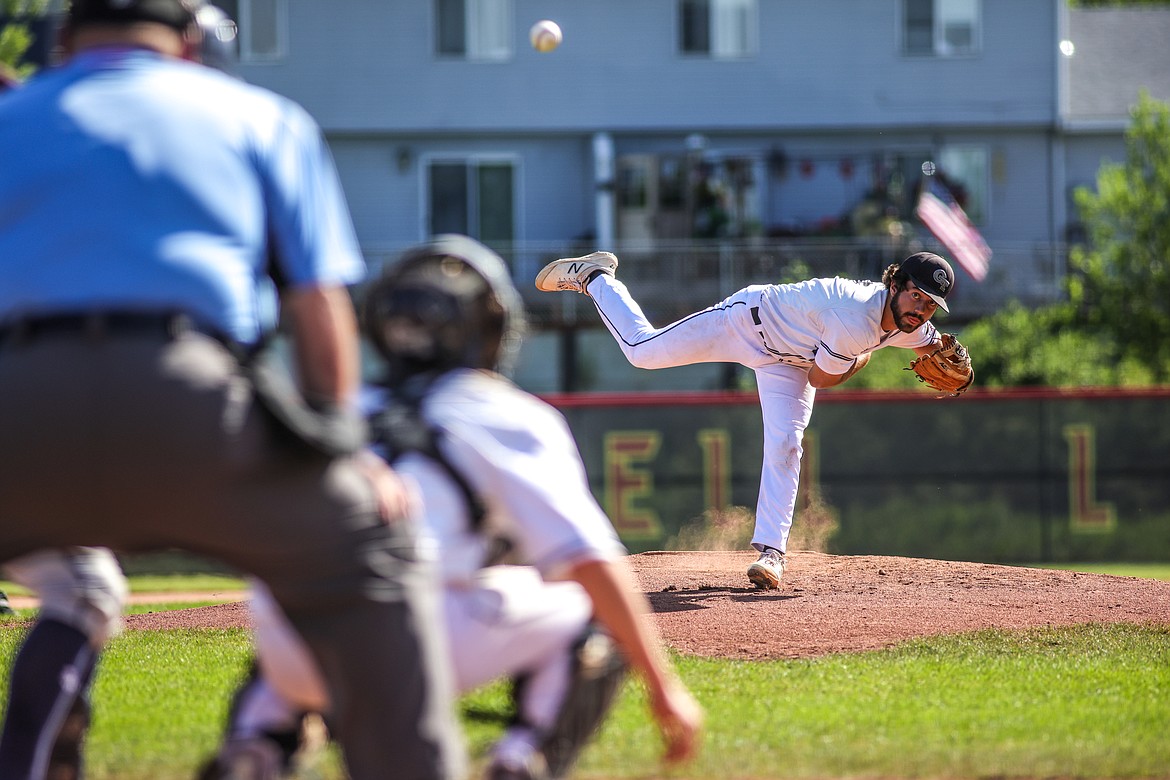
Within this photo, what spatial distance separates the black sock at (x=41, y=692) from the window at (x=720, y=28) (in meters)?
23.9

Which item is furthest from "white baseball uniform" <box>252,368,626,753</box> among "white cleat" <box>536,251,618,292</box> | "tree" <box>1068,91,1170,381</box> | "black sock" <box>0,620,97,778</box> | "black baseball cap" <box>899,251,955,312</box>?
"tree" <box>1068,91,1170,381</box>

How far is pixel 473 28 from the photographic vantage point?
1019 inches

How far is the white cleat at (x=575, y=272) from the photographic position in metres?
9.37

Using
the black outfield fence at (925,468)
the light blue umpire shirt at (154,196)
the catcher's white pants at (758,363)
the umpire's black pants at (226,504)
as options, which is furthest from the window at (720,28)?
the umpire's black pants at (226,504)

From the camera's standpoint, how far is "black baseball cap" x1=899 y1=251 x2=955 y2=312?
737 centimetres

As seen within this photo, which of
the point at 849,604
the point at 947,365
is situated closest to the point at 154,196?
the point at 849,604

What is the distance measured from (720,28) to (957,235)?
6722 mm

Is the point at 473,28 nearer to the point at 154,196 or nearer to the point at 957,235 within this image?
the point at 957,235

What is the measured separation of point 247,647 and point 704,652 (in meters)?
2.12

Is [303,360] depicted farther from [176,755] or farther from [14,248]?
[176,755]

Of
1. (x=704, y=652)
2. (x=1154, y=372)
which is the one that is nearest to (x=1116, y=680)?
(x=704, y=652)

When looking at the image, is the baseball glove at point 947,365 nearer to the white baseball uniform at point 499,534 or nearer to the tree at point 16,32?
the white baseball uniform at point 499,534

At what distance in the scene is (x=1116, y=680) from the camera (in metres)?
5.69

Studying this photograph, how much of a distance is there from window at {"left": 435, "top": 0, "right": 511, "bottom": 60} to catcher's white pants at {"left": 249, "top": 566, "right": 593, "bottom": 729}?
23.8 m
